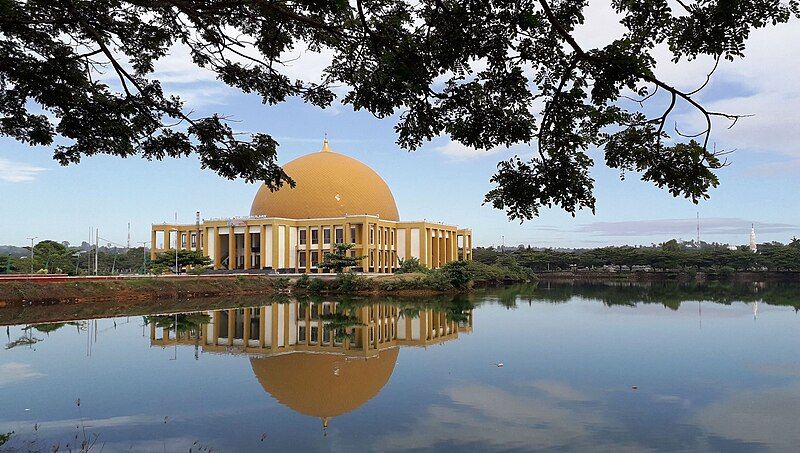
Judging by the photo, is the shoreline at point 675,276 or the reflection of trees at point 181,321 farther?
the shoreline at point 675,276

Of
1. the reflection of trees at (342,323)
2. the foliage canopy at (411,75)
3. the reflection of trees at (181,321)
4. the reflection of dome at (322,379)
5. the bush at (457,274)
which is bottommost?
the reflection of dome at (322,379)

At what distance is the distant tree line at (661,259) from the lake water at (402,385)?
39946mm

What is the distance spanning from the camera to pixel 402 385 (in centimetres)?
976

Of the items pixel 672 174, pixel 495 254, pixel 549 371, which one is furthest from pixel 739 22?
pixel 495 254

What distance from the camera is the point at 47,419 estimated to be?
770 cm

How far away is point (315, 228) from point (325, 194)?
2576 mm

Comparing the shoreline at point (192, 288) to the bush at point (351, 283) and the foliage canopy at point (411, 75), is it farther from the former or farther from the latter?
the foliage canopy at point (411, 75)

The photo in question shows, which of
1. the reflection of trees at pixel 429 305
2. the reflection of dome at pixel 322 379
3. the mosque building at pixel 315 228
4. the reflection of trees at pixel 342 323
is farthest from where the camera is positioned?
the mosque building at pixel 315 228

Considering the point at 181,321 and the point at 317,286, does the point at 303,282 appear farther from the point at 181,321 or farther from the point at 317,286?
the point at 181,321

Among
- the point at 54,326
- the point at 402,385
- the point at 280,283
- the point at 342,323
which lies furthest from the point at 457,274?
the point at 402,385

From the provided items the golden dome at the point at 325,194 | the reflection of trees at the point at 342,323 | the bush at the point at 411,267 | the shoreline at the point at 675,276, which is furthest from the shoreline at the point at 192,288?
the shoreline at the point at 675,276

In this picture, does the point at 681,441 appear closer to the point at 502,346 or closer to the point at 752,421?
the point at 752,421

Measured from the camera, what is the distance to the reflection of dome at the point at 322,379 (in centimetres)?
862

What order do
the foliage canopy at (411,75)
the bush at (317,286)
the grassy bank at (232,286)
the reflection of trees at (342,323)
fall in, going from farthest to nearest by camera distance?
the bush at (317,286)
the grassy bank at (232,286)
the reflection of trees at (342,323)
the foliage canopy at (411,75)
